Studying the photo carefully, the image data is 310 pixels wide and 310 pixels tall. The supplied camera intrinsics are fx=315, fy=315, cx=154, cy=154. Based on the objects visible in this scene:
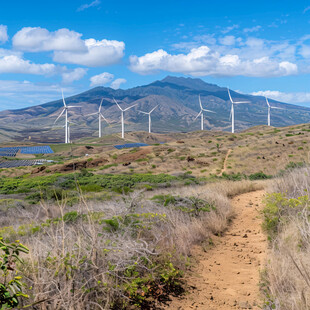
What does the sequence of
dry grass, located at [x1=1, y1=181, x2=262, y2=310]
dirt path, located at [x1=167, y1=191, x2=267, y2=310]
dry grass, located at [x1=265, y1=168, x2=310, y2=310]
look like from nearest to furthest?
dry grass, located at [x1=265, y1=168, x2=310, y2=310], dry grass, located at [x1=1, y1=181, x2=262, y2=310], dirt path, located at [x1=167, y1=191, x2=267, y2=310]

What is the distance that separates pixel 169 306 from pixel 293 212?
4781 millimetres

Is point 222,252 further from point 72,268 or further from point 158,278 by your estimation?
point 72,268

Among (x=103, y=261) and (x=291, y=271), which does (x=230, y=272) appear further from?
(x=103, y=261)

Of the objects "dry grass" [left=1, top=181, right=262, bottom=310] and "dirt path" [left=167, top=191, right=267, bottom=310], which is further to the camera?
"dirt path" [left=167, top=191, right=267, bottom=310]

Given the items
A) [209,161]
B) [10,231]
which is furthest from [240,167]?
[10,231]

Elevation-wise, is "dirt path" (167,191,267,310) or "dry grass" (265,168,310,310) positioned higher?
"dry grass" (265,168,310,310)

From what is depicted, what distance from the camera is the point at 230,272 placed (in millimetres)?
7281

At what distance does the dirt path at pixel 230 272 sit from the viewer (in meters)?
5.88

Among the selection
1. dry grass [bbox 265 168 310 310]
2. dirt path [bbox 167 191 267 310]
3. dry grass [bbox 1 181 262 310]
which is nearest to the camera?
dry grass [bbox 265 168 310 310]

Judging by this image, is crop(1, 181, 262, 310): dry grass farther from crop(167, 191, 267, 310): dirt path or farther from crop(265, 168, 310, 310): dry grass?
crop(265, 168, 310, 310): dry grass

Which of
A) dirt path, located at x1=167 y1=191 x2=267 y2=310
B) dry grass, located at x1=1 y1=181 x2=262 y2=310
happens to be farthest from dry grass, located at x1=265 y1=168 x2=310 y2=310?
dry grass, located at x1=1 y1=181 x2=262 y2=310

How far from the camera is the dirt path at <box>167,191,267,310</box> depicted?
5.88 m

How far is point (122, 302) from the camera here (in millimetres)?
5551

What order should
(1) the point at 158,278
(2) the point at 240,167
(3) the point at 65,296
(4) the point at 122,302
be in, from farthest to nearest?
(2) the point at 240,167
(1) the point at 158,278
(4) the point at 122,302
(3) the point at 65,296
